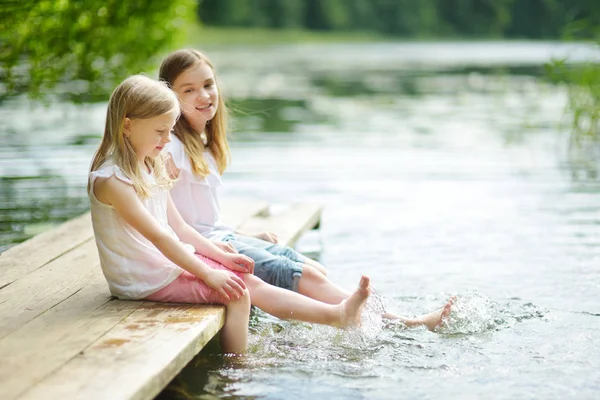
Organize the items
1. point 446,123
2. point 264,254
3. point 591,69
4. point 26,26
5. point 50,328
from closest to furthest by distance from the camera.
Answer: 1. point 50,328
2. point 264,254
3. point 26,26
4. point 591,69
5. point 446,123

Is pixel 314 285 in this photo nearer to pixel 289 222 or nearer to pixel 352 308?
pixel 352 308

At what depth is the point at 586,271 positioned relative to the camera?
5.30 meters

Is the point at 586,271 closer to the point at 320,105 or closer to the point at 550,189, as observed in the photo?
the point at 550,189

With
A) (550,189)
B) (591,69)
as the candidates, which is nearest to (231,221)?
(550,189)

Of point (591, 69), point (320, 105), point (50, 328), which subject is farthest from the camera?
point (320, 105)

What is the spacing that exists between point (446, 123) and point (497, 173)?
3.88m

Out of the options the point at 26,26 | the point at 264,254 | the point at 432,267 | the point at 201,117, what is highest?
the point at 26,26

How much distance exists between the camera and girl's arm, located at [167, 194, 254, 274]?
3.88 m

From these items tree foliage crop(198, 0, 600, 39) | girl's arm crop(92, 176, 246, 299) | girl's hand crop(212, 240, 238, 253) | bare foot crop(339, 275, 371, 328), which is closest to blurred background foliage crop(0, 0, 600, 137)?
girl's hand crop(212, 240, 238, 253)

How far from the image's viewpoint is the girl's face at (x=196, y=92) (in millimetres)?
4297

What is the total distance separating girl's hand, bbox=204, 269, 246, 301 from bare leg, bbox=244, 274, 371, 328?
204 mm

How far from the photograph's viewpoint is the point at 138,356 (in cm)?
307

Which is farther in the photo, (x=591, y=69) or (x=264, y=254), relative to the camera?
(x=591, y=69)

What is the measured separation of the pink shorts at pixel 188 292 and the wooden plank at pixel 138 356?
1.8 inches
